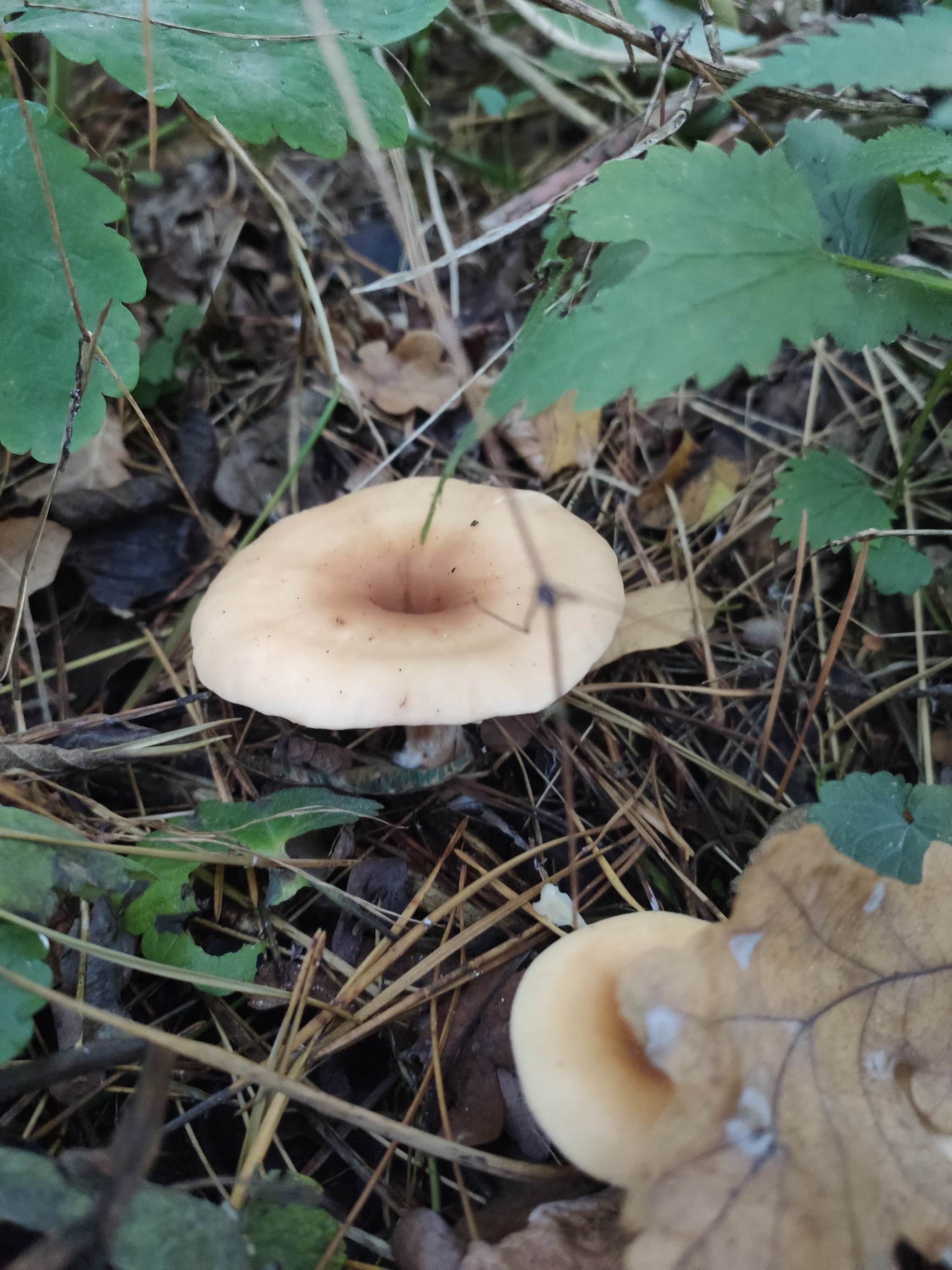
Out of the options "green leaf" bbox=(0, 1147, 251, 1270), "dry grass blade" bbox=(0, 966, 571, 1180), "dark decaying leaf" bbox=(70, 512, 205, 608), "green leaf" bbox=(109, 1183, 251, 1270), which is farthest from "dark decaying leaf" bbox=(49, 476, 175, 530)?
"green leaf" bbox=(109, 1183, 251, 1270)

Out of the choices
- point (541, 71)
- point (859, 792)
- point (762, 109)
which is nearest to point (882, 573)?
point (859, 792)

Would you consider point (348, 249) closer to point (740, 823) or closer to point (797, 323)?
point (797, 323)

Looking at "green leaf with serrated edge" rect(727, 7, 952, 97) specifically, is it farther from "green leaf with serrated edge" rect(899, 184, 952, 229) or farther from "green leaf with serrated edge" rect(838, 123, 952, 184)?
"green leaf with serrated edge" rect(899, 184, 952, 229)

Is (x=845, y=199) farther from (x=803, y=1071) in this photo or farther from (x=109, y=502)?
(x=109, y=502)

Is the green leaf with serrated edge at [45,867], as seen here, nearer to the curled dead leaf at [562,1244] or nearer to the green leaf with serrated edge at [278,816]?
the green leaf with serrated edge at [278,816]

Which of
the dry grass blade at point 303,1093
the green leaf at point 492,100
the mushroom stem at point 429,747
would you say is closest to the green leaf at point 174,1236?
the dry grass blade at point 303,1093
